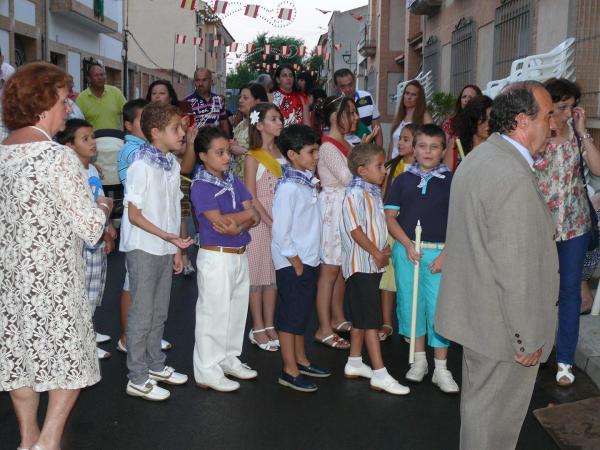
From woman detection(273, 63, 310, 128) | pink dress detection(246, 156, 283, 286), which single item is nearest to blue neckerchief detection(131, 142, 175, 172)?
pink dress detection(246, 156, 283, 286)

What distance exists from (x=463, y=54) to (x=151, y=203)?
1220 cm

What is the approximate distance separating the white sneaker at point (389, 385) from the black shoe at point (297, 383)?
0.41m

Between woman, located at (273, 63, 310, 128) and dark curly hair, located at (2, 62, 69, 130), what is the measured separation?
5.64 meters

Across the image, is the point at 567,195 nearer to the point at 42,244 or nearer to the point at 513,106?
the point at 513,106

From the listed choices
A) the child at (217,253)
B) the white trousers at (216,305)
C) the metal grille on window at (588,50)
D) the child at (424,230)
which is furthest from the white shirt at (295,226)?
the metal grille on window at (588,50)

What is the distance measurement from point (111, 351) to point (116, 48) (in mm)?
25675

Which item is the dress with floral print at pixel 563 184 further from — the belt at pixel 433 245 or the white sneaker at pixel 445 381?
the white sneaker at pixel 445 381

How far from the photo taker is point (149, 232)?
479 cm

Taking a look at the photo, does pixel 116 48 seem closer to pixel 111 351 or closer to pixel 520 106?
pixel 111 351

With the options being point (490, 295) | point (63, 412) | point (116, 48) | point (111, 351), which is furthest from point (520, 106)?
point (116, 48)

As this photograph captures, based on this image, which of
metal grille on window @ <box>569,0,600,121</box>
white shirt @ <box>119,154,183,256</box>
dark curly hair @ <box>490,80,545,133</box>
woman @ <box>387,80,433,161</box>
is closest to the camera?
dark curly hair @ <box>490,80,545,133</box>

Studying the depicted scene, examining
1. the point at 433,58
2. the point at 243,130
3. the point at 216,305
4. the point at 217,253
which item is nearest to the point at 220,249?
the point at 217,253

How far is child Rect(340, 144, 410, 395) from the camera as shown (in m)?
5.18

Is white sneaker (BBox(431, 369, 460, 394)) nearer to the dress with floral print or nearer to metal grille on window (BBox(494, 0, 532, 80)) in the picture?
the dress with floral print
